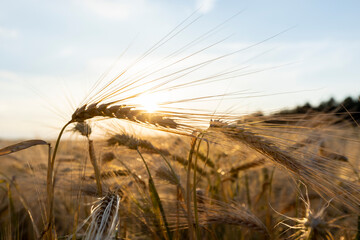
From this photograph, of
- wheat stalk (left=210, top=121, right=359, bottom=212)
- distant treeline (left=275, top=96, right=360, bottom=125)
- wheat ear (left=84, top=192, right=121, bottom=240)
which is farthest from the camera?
distant treeline (left=275, top=96, right=360, bottom=125)

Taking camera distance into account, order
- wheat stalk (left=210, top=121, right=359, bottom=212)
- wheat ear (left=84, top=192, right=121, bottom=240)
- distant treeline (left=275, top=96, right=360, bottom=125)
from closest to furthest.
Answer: wheat ear (left=84, top=192, right=121, bottom=240), wheat stalk (left=210, top=121, right=359, bottom=212), distant treeline (left=275, top=96, right=360, bottom=125)

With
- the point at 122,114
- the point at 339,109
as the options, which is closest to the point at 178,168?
the point at 122,114

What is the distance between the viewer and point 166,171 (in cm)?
201

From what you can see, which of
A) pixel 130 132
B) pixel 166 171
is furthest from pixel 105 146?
pixel 166 171

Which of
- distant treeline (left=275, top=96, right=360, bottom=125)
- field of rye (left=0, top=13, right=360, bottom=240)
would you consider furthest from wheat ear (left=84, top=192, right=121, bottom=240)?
distant treeline (left=275, top=96, right=360, bottom=125)

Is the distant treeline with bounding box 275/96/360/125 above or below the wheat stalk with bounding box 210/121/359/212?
above

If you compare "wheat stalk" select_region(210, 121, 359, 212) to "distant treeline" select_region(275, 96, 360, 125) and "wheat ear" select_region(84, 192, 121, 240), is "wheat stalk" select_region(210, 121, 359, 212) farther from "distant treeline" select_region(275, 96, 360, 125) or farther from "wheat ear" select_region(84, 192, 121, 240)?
"wheat ear" select_region(84, 192, 121, 240)

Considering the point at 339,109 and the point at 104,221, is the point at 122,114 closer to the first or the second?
the point at 104,221

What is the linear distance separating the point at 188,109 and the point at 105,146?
2.97 feet

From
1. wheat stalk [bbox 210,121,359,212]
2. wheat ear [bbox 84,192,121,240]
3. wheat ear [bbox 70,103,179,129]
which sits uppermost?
wheat ear [bbox 70,103,179,129]

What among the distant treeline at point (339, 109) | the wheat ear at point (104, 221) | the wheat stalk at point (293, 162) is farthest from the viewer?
the distant treeline at point (339, 109)

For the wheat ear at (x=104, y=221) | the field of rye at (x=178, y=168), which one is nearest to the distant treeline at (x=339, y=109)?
the field of rye at (x=178, y=168)

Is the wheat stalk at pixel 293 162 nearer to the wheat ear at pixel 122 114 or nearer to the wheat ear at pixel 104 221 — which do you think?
the wheat ear at pixel 122 114

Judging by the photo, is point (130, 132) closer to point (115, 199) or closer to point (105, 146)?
point (105, 146)
